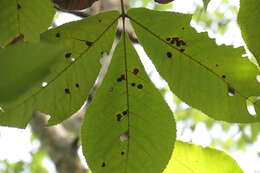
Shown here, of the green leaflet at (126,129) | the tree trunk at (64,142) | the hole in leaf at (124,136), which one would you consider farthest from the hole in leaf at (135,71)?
the tree trunk at (64,142)

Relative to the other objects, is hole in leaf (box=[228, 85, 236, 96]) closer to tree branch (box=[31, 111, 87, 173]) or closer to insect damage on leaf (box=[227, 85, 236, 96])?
insect damage on leaf (box=[227, 85, 236, 96])

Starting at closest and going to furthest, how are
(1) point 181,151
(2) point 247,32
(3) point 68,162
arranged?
(2) point 247,32, (1) point 181,151, (3) point 68,162

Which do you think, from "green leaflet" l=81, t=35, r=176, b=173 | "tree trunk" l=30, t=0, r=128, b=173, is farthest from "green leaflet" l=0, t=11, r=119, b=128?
"tree trunk" l=30, t=0, r=128, b=173

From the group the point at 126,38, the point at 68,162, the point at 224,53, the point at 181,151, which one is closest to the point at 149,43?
the point at 126,38

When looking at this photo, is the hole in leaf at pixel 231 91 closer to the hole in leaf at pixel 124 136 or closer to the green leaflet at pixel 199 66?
the green leaflet at pixel 199 66

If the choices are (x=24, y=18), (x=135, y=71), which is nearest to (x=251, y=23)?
(x=135, y=71)

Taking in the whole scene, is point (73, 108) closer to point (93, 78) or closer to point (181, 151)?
point (93, 78)
